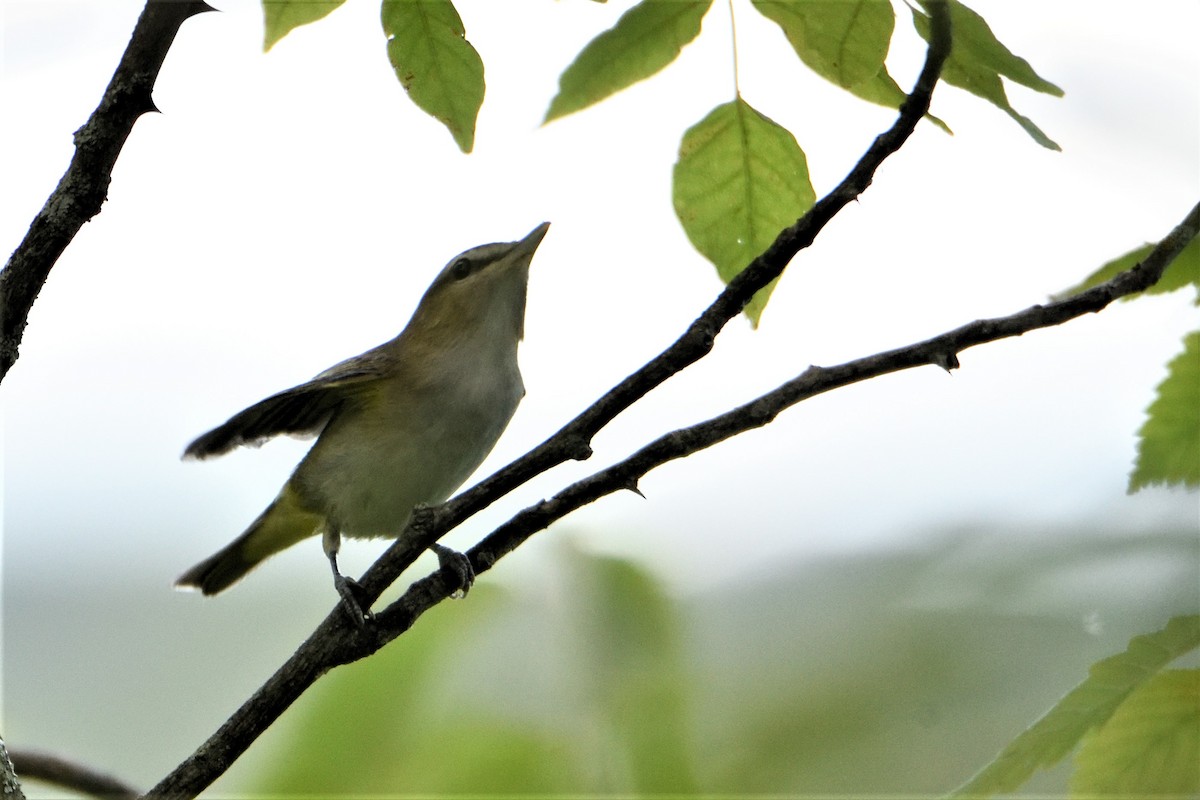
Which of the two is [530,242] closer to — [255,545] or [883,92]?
[255,545]

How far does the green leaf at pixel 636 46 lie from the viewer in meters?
1.36

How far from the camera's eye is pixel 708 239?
1477 millimetres

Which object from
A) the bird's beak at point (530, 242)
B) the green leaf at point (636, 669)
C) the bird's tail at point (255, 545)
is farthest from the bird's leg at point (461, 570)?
the bird's tail at point (255, 545)

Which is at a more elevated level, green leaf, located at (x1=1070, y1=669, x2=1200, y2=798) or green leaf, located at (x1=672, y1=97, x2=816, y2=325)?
green leaf, located at (x1=672, y1=97, x2=816, y2=325)

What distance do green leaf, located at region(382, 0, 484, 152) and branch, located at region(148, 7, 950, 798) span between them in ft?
1.26

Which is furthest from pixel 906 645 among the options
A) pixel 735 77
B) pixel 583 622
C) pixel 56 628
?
pixel 56 628

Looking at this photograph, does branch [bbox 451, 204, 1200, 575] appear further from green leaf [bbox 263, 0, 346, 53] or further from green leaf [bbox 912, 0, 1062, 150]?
green leaf [bbox 263, 0, 346, 53]

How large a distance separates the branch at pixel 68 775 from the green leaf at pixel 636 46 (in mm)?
1817

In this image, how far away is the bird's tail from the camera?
3621 mm

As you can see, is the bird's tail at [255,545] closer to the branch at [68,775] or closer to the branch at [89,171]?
the branch at [68,775]

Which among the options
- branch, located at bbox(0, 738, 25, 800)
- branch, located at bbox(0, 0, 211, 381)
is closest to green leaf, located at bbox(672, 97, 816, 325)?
branch, located at bbox(0, 0, 211, 381)

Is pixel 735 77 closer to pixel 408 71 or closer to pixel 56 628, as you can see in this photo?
pixel 408 71

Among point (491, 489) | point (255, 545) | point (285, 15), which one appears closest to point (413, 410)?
point (255, 545)

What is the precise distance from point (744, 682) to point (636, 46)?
2.87 ft
